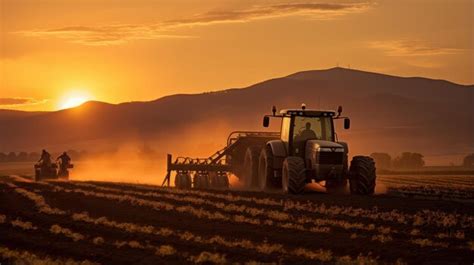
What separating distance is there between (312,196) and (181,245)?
10.4m

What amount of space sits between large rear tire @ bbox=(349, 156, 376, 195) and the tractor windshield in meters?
1.54

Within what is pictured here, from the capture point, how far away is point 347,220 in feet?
76.5

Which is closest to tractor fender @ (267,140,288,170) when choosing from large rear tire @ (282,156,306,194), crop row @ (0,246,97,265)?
large rear tire @ (282,156,306,194)

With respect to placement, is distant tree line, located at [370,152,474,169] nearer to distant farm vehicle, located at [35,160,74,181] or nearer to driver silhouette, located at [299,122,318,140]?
distant farm vehicle, located at [35,160,74,181]

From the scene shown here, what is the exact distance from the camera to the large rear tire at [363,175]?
29.6 meters

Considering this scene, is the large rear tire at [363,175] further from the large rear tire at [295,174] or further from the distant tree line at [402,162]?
the distant tree line at [402,162]

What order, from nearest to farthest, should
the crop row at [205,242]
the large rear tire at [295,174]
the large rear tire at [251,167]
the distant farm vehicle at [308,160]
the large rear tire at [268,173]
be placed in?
the crop row at [205,242] → the large rear tire at [295,174] → the distant farm vehicle at [308,160] → the large rear tire at [268,173] → the large rear tire at [251,167]

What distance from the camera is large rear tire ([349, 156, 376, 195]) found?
2956 cm

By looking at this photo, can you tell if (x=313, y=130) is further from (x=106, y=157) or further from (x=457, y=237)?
(x=106, y=157)

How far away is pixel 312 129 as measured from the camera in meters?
31.0

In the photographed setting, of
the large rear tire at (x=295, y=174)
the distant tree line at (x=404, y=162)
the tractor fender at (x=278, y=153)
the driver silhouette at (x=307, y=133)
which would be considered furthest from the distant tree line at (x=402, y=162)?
the large rear tire at (x=295, y=174)

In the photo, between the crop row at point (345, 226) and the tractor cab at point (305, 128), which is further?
the tractor cab at point (305, 128)

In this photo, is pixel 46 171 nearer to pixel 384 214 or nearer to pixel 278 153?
pixel 278 153

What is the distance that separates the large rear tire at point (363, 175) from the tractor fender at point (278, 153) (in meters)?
2.44
